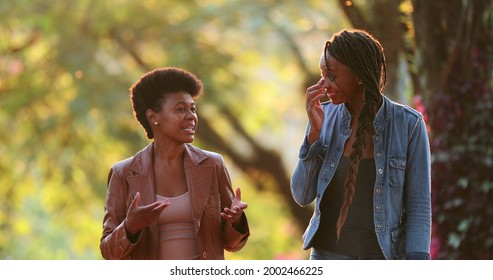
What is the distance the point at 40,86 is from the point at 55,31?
0.55m

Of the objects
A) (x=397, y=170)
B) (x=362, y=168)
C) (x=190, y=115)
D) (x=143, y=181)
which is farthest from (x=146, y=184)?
(x=397, y=170)

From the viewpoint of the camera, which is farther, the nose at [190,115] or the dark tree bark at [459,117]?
the dark tree bark at [459,117]

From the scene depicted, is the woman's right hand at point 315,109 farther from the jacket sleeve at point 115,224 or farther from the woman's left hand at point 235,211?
the jacket sleeve at point 115,224

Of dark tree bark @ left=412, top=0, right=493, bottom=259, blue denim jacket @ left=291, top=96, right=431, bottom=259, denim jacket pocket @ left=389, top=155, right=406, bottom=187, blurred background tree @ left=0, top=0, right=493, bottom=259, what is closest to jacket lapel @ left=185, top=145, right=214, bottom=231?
blue denim jacket @ left=291, top=96, right=431, bottom=259

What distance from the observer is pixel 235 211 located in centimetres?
329

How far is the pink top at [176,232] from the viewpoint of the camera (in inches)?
131

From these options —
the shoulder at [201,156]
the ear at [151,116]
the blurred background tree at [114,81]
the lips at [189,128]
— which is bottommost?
the shoulder at [201,156]

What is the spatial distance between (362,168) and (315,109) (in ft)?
0.77

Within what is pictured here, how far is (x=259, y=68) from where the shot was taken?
11172 mm

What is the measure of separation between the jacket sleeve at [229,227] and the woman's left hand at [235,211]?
43 mm

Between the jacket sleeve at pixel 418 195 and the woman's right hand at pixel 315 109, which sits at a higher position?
the woman's right hand at pixel 315 109

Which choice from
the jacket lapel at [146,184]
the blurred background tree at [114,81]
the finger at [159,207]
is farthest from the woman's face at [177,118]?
the blurred background tree at [114,81]
